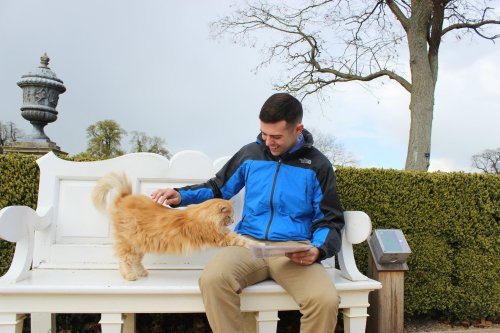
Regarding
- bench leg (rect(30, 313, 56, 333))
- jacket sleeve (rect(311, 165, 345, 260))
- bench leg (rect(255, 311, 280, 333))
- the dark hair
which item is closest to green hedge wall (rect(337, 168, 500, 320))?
jacket sleeve (rect(311, 165, 345, 260))

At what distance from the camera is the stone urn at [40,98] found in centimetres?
567

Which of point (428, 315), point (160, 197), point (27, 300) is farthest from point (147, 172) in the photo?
point (428, 315)

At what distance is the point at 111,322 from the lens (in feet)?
7.72

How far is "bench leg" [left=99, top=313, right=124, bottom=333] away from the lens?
2.35 meters

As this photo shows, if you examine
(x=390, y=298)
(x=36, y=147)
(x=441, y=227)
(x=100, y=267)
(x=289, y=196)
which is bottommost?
(x=390, y=298)

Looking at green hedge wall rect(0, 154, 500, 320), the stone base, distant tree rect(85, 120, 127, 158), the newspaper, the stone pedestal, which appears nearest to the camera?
the newspaper

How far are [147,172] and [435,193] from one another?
2.57 metres

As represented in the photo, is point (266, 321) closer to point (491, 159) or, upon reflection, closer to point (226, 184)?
point (226, 184)

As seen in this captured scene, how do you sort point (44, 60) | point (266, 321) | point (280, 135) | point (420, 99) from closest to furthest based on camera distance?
point (266, 321)
point (280, 135)
point (44, 60)
point (420, 99)

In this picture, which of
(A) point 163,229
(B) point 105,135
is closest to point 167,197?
(A) point 163,229

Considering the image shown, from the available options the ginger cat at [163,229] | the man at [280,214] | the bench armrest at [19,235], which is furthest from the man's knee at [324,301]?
the bench armrest at [19,235]

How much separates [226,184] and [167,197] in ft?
1.48

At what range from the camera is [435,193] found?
3.81 meters

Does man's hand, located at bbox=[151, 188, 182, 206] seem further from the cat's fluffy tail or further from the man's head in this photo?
the man's head
